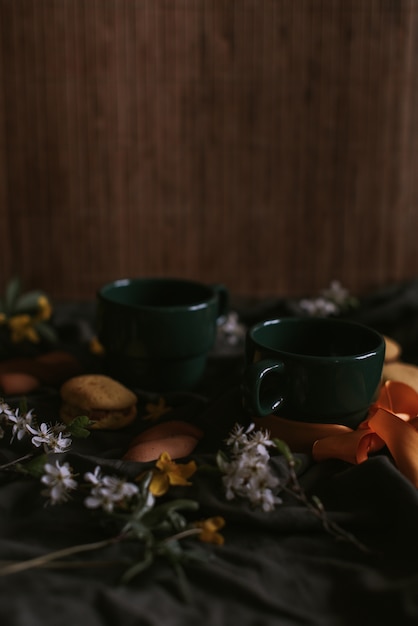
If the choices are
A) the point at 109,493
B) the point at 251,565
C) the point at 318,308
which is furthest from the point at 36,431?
the point at 318,308

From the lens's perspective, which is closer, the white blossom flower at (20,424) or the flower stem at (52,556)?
the flower stem at (52,556)

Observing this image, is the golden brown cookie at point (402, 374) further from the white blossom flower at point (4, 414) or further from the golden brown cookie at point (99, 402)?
the white blossom flower at point (4, 414)

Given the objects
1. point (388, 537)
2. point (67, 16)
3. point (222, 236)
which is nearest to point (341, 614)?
point (388, 537)

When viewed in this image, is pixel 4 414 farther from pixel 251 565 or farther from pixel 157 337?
pixel 251 565

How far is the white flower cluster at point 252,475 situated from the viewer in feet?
2.00

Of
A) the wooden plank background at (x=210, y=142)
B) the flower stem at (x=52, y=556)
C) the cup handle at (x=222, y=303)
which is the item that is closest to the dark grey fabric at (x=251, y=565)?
the flower stem at (x=52, y=556)

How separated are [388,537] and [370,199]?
708 millimetres

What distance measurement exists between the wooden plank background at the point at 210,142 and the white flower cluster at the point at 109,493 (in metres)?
0.65

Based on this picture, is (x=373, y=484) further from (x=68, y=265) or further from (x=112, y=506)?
(x=68, y=265)

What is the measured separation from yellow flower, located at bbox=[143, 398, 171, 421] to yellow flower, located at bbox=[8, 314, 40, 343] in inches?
9.5

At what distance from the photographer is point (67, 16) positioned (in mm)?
1137

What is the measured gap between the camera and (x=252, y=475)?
0.61m

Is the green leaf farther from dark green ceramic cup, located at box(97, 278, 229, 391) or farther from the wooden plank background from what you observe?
the wooden plank background

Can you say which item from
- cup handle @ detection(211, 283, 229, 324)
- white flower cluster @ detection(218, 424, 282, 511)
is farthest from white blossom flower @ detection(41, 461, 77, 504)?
cup handle @ detection(211, 283, 229, 324)
